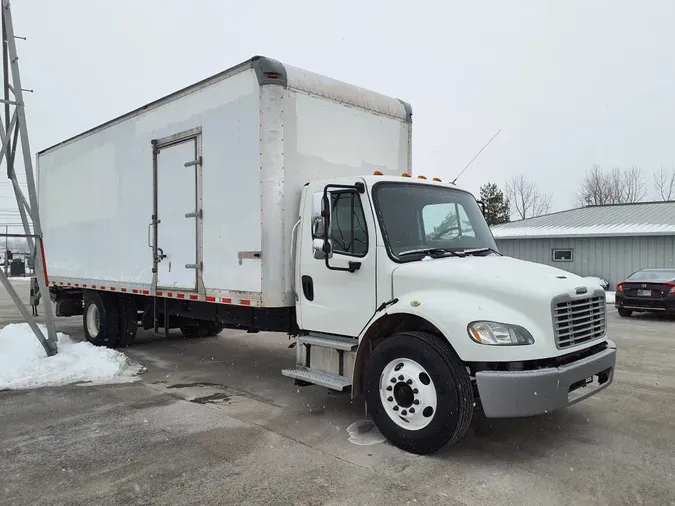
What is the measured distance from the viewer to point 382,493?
370cm

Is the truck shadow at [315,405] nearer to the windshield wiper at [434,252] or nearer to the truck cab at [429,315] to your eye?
the truck cab at [429,315]

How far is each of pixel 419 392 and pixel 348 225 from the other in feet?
5.62

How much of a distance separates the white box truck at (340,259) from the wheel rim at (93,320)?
970 mm

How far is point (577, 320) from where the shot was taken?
4.45 meters

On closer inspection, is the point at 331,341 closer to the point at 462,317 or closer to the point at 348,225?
the point at 348,225

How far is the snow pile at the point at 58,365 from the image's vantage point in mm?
7046

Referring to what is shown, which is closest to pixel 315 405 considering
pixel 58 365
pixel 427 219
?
pixel 427 219

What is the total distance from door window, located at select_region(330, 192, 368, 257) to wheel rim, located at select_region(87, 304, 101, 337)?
19.8ft

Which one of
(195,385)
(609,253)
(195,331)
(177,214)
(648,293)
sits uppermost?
(177,214)

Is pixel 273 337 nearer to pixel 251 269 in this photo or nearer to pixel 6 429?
pixel 251 269

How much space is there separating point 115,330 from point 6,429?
4.18 metres

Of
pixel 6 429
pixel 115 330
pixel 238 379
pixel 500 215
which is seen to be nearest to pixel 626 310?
pixel 238 379

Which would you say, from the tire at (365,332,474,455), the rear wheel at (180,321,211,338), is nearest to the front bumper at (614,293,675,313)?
the rear wheel at (180,321,211,338)

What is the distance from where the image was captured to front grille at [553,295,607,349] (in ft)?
13.8
